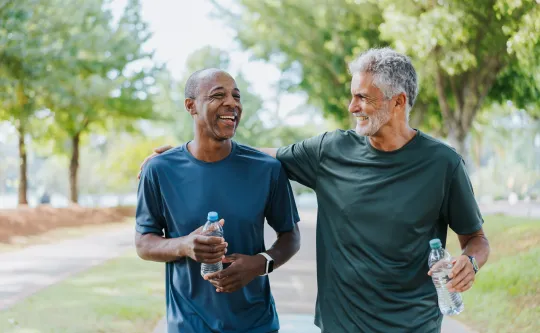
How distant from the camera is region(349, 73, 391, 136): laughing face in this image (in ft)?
10.7

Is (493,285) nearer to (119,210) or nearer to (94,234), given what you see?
(94,234)

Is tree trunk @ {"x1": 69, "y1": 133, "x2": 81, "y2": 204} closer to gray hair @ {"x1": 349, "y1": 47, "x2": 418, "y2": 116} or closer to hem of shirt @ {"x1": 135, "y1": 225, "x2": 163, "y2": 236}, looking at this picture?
hem of shirt @ {"x1": 135, "y1": 225, "x2": 163, "y2": 236}

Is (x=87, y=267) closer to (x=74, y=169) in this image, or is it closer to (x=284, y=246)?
(x=284, y=246)

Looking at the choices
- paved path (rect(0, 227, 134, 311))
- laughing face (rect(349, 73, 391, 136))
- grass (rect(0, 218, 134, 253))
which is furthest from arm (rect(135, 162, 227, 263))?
grass (rect(0, 218, 134, 253))

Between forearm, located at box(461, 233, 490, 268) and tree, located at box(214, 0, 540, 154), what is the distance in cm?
1012

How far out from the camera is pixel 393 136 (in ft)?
10.9

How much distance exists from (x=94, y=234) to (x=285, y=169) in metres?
19.9

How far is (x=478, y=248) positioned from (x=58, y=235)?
19.7 meters

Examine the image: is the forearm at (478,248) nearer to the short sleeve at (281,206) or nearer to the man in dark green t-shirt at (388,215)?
the man in dark green t-shirt at (388,215)

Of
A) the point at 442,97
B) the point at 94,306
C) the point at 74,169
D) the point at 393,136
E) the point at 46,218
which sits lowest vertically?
the point at 46,218

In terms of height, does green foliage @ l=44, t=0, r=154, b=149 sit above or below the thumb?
above

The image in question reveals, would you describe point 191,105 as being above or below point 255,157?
above

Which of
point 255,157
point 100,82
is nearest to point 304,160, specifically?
point 255,157

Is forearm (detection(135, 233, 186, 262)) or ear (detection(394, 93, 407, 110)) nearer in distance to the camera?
forearm (detection(135, 233, 186, 262))
